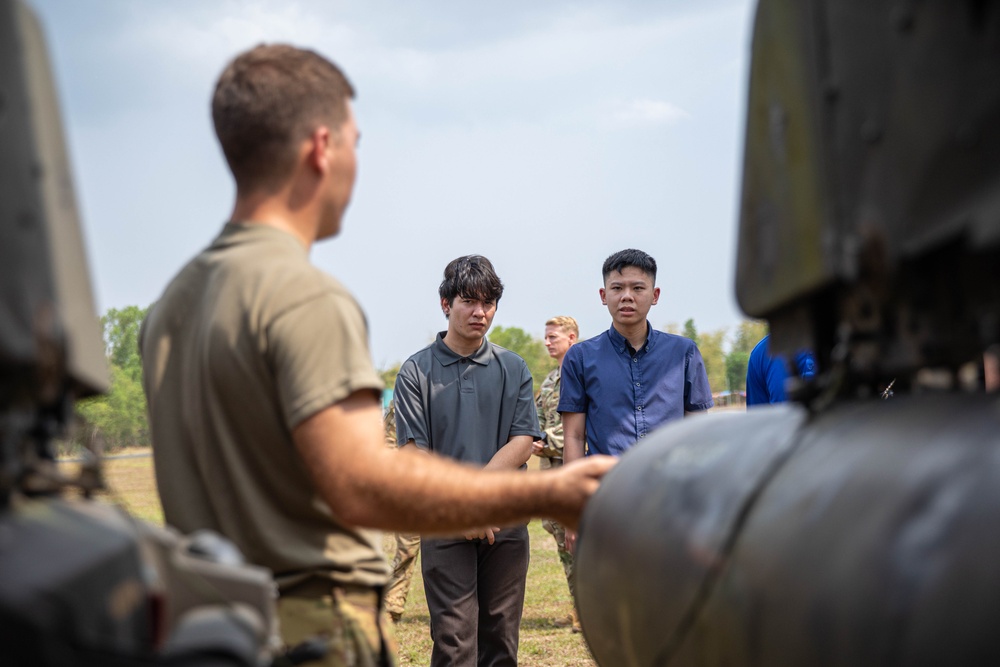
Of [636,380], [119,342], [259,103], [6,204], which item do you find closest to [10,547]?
[6,204]

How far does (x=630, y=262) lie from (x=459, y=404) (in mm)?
1271

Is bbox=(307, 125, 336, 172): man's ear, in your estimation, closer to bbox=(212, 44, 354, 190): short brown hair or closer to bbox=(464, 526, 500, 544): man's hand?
bbox=(212, 44, 354, 190): short brown hair

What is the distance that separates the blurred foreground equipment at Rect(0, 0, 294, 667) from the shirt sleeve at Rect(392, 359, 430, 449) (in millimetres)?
4187

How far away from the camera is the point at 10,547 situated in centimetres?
112

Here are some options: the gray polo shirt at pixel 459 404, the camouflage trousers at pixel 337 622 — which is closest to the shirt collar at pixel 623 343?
the gray polo shirt at pixel 459 404

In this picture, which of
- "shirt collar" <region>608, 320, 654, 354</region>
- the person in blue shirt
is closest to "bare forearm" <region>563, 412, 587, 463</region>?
the person in blue shirt

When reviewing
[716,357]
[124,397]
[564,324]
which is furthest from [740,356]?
[564,324]

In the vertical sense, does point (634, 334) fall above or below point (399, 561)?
above

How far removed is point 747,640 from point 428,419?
14.2 feet

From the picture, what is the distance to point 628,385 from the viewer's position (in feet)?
18.3

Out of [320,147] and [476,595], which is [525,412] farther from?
[320,147]

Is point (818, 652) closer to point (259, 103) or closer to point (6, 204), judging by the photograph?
point (6, 204)

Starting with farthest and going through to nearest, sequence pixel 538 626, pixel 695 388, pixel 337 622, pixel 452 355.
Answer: pixel 538 626, pixel 452 355, pixel 695 388, pixel 337 622

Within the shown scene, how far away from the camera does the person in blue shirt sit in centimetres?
555
